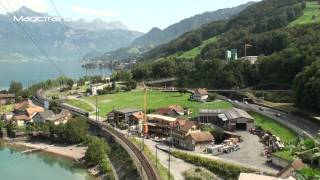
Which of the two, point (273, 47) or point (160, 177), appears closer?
point (160, 177)

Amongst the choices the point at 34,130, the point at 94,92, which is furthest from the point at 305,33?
the point at 34,130

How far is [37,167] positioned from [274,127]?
54.8ft

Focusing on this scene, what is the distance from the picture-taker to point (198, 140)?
28.8m

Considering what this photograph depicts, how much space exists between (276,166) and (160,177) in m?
6.38

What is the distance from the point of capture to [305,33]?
194 feet

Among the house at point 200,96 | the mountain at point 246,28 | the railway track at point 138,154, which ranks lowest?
the railway track at point 138,154

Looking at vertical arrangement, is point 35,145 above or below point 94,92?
below

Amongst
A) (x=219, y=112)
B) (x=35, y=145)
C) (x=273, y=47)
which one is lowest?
(x=35, y=145)

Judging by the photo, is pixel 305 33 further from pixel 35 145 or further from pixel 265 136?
pixel 35 145

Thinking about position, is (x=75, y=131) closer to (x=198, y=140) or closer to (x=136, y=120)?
(x=136, y=120)

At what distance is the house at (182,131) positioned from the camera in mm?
29766

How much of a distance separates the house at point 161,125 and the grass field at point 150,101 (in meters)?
4.13

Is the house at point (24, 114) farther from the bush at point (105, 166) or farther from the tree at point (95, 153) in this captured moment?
the bush at point (105, 166)

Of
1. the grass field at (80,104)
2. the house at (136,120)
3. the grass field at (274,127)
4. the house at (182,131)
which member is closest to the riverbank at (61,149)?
the house at (136,120)
